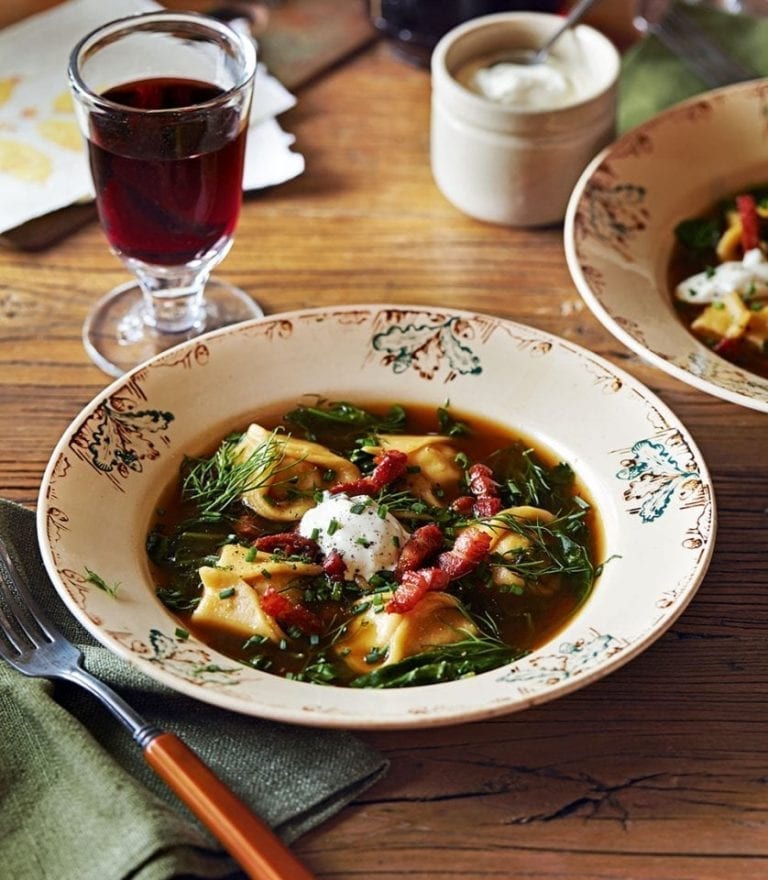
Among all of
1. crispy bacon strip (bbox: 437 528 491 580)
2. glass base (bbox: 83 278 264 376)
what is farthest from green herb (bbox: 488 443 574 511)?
glass base (bbox: 83 278 264 376)

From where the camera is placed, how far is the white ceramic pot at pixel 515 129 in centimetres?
276

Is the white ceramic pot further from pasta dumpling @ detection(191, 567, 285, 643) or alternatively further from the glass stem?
pasta dumpling @ detection(191, 567, 285, 643)

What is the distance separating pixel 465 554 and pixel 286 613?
0.96 feet

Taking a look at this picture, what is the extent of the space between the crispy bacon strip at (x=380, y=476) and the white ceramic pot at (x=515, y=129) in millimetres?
957

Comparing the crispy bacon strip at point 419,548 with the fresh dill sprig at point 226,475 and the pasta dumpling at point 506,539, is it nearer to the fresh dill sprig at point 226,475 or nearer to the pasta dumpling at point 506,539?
the pasta dumpling at point 506,539

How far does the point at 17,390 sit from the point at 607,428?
1163mm

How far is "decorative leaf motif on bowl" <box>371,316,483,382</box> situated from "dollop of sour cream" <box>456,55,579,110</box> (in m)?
0.74

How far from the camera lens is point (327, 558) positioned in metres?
1.96

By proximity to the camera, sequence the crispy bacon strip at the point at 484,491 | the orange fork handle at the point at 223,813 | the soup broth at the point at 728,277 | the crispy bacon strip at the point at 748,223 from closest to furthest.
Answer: the orange fork handle at the point at 223,813
the crispy bacon strip at the point at 484,491
the soup broth at the point at 728,277
the crispy bacon strip at the point at 748,223

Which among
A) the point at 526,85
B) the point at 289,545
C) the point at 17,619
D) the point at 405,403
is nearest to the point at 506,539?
the point at 289,545

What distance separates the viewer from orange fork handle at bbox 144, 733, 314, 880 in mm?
1556

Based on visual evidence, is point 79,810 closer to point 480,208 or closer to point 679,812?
point 679,812

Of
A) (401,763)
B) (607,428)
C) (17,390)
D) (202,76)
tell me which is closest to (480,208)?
(202,76)

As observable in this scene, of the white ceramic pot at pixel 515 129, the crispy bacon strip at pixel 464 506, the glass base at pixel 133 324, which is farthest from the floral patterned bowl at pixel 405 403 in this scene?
the white ceramic pot at pixel 515 129
